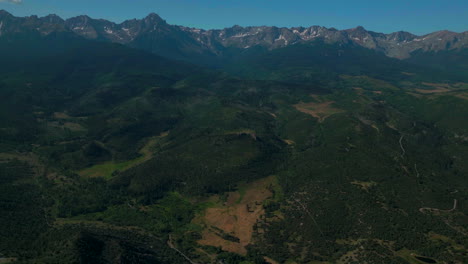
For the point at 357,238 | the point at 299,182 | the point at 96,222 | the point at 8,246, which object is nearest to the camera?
the point at 8,246

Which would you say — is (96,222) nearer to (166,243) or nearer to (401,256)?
(166,243)

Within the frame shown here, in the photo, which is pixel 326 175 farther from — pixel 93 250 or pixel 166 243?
pixel 93 250

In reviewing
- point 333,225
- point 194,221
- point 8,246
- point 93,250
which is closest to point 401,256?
point 333,225

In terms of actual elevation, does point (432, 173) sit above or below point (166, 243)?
above

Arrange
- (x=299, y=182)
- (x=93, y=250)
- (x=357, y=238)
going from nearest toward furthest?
1. (x=93, y=250)
2. (x=357, y=238)
3. (x=299, y=182)

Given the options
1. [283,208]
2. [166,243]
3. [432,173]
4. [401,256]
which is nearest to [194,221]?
[166,243]

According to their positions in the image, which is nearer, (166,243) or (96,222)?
(166,243)
